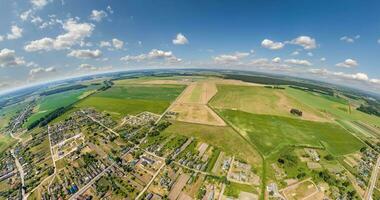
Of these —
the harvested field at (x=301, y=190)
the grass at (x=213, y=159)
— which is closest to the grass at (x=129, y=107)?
the grass at (x=213, y=159)

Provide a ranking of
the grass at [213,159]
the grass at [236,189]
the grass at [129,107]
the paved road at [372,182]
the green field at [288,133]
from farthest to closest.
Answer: the grass at [129,107]
the green field at [288,133]
the grass at [213,159]
the paved road at [372,182]
the grass at [236,189]

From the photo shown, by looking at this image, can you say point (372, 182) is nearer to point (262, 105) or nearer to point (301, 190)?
point (301, 190)

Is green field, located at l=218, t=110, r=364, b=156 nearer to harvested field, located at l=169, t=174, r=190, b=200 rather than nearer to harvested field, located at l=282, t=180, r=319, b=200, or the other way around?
harvested field, located at l=282, t=180, r=319, b=200

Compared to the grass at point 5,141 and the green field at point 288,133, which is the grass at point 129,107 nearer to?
the grass at point 5,141

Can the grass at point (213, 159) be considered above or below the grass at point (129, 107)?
below

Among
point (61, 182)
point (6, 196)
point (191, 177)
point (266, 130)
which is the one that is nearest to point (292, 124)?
point (266, 130)

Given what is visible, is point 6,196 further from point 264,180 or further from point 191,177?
point 264,180
